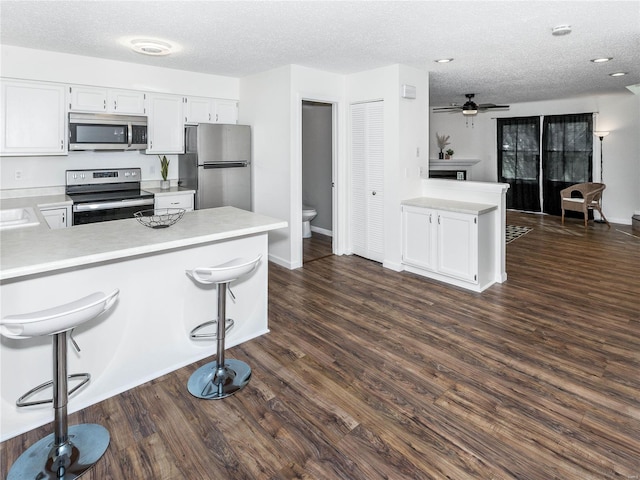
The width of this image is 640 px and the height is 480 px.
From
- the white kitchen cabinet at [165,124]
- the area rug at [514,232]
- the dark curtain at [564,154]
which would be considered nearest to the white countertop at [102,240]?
the white kitchen cabinet at [165,124]

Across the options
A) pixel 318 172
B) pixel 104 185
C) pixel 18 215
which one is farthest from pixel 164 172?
pixel 318 172

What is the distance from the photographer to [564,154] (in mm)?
8242

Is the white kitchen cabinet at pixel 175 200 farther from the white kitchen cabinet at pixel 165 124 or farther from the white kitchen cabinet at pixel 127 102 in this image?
the white kitchen cabinet at pixel 127 102

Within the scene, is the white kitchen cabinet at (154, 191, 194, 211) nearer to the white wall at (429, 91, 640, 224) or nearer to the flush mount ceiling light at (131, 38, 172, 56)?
the flush mount ceiling light at (131, 38, 172, 56)

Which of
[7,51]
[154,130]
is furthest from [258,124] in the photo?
[7,51]

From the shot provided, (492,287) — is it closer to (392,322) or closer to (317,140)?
(392,322)

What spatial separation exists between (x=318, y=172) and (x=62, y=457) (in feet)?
18.5

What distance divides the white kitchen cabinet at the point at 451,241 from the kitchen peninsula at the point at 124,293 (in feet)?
7.13

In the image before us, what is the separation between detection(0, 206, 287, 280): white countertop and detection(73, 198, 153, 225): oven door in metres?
1.66

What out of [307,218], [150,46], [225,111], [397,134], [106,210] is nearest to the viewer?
[150,46]

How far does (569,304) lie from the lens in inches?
153

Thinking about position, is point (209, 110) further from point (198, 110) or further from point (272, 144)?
point (272, 144)

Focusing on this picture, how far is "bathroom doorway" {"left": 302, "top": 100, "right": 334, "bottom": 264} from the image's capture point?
260 inches

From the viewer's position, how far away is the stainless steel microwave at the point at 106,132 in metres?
4.41
